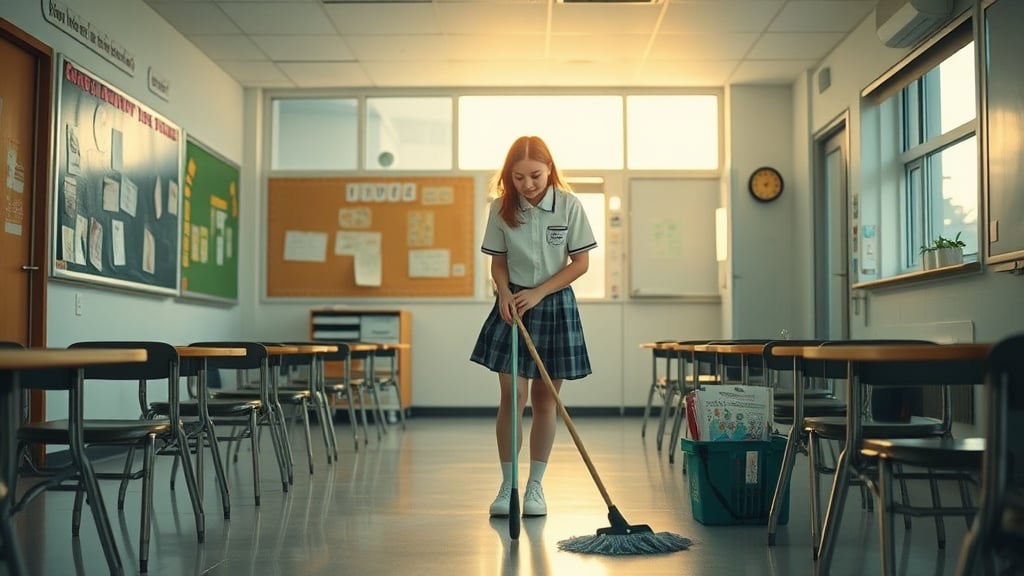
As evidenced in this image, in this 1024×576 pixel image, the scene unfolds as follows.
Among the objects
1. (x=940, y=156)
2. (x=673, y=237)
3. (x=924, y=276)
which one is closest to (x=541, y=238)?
(x=924, y=276)

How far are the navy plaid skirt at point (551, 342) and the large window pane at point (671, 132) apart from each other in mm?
5342

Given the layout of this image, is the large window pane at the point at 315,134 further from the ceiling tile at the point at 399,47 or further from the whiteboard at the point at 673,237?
the whiteboard at the point at 673,237

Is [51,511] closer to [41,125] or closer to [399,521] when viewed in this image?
[399,521]

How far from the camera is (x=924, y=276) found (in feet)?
17.2

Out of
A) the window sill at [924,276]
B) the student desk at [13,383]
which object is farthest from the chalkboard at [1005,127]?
the student desk at [13,383]

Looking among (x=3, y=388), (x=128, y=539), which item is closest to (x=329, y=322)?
(x=128, y=539)

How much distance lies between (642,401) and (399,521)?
5.33 metres

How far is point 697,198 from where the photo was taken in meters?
8.54

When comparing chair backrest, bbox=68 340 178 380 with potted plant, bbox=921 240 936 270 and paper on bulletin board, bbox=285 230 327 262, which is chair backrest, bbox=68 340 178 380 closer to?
potted plant, bbox=921 240 936 270

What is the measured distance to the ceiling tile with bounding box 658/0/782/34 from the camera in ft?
20.6

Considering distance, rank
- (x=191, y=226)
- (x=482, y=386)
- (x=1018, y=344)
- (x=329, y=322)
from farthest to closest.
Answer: (x=482, y=386), (x=329, y=322), (x=191, y=226), (x=1018, y=344)

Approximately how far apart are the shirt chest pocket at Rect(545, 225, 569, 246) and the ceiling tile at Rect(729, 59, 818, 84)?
469cm

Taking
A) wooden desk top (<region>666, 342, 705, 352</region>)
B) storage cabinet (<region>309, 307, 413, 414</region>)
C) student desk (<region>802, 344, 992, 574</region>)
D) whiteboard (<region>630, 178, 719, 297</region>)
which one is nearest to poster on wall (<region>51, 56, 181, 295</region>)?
storage cabinet (<region>309, 307, 413, 414</region>)

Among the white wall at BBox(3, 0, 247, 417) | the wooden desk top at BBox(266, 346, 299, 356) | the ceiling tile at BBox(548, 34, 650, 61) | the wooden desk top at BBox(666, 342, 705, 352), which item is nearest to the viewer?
the wooden desk top at BBox(266, 346, 299, 356)
